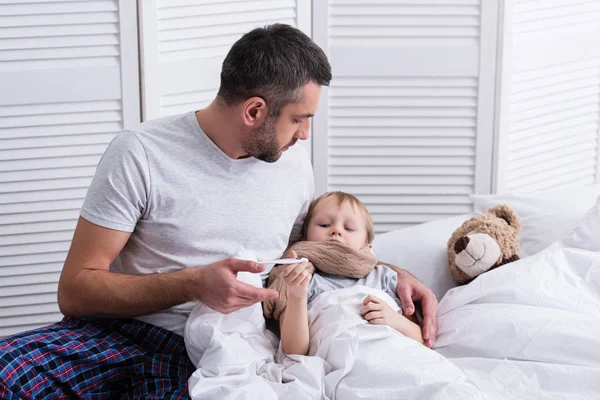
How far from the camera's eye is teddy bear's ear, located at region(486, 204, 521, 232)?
2.16 m

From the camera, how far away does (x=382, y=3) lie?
288 centimetres

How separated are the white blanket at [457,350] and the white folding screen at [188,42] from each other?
1109 millimetres

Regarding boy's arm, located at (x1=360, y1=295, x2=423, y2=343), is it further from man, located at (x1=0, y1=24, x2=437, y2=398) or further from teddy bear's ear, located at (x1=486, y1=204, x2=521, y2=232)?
teddy bear's ear, located at (x1=486, y1=204, x2=521, y2=232)

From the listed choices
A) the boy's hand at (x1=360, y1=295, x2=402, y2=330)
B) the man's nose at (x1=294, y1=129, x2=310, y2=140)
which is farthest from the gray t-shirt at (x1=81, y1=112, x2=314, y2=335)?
the boy's hand at (x1=360, y1=295, x2=402, y2=330)

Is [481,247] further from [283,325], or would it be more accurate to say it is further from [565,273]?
[283,325]

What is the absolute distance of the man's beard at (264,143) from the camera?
1804 mm

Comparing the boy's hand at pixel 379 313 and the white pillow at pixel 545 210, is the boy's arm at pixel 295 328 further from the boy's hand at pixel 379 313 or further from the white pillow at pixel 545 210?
the white pillow at pixel 545 210

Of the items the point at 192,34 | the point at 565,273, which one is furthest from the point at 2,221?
the point at 565,273

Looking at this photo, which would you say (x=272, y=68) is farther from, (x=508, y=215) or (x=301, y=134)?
(x=508, y=215)

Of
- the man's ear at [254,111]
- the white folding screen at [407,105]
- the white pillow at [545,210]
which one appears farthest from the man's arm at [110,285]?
the white folding screen at [407,105]

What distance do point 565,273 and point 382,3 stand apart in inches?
51.9

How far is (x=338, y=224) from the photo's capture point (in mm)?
1993

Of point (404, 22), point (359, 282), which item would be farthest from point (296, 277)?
point (404, 22)

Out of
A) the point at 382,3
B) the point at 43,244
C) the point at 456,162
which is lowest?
the point at 43,244
